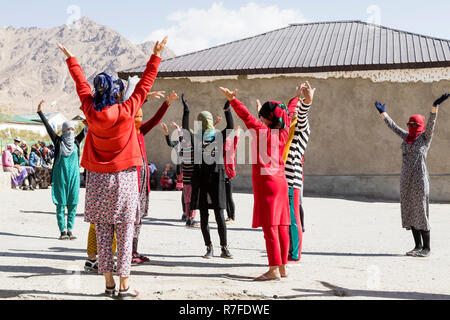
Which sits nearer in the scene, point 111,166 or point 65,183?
point 111,166

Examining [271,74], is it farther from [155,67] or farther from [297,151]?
[155,67]

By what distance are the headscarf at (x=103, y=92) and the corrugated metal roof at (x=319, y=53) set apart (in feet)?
40.2

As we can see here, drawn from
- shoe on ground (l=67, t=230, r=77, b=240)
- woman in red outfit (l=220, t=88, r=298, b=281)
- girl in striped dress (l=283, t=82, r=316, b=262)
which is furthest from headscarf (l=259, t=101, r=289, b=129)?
shoe on ground (l=67, t=230, r=77, b=240)

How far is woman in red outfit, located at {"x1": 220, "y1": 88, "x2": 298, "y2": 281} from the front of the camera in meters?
5.43

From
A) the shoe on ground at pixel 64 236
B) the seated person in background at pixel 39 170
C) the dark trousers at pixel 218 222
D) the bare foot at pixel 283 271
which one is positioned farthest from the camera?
the seated person in background at pixel 39 170

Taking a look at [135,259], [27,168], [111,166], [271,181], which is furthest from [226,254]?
[27,168]

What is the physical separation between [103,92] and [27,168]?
14.4 metres

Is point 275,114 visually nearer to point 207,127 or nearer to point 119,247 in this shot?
point 207,127

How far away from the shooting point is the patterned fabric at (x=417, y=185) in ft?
23.0

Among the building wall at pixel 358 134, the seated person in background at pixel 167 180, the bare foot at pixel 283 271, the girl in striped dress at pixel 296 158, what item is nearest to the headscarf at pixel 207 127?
the girl in striped dress at pixel 296 158

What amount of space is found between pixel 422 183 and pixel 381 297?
2789 millimetres

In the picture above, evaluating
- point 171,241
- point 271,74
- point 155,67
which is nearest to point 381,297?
point 155,67

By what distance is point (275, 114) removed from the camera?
543cm

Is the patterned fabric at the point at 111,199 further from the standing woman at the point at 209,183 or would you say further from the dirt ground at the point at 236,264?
the standing woman at the point at 209,183
